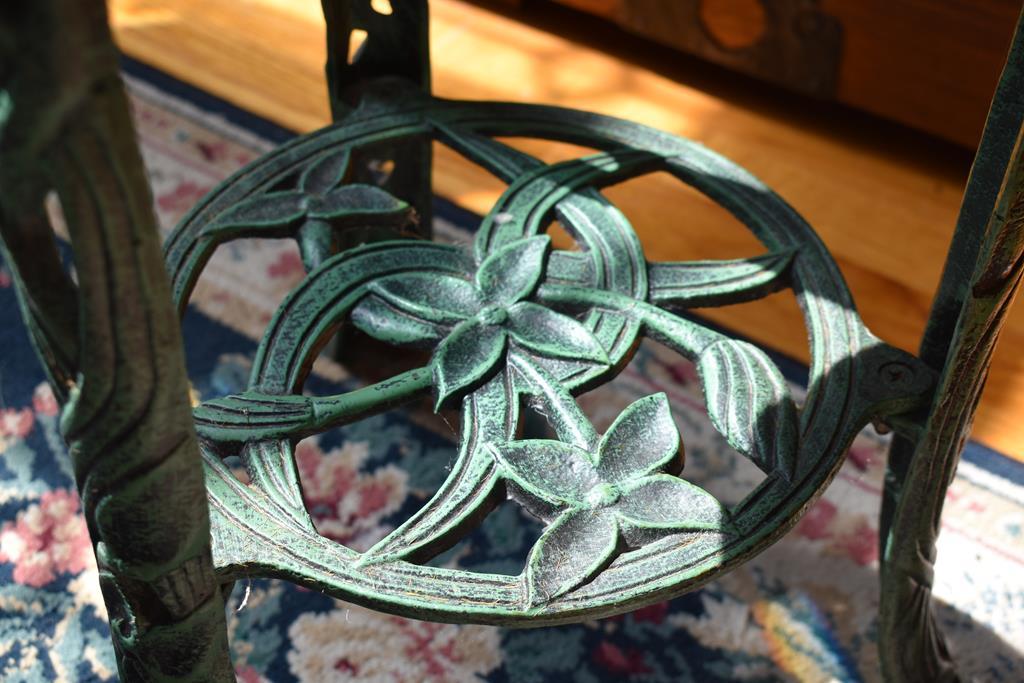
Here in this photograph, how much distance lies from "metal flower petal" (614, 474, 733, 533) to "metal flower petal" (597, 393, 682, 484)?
0.01 m

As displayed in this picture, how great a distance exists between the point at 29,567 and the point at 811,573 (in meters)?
0.68

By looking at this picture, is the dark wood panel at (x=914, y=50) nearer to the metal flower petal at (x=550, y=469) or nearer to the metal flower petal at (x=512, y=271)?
the metal flower petal at (x=512, y=271)

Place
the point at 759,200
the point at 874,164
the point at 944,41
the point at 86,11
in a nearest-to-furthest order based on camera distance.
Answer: the point at 86,11, the point at 759,200, the point at 944,41, the point at 874,164

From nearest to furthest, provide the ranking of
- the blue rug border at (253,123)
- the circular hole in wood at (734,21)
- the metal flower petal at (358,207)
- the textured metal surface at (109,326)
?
1. the textured metal surface at (109,326)
2. the metal flower petal at (358,207)
3. the blue rug border at (253,123)
4. the circular hole in wood at (734,21)

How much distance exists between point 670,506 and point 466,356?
17 cm

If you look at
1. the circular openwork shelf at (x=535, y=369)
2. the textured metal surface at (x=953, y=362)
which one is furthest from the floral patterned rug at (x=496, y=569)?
the circular openwork shelf at (x=535, y=369)

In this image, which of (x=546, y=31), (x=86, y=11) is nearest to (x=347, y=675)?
(x=86, y=11)

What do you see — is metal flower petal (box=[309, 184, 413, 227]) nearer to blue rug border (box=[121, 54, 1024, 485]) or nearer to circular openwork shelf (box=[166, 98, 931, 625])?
circular openwork shelf (box=[166, 98, 931, 625])

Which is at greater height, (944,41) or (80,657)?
(944,41)

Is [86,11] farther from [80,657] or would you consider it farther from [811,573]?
[811,573]

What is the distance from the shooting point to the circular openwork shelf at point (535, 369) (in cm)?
67

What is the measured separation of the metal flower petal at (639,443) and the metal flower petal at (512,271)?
0.13 m

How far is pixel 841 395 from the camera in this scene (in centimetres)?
77

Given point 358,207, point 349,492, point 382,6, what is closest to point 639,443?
point 358,207
